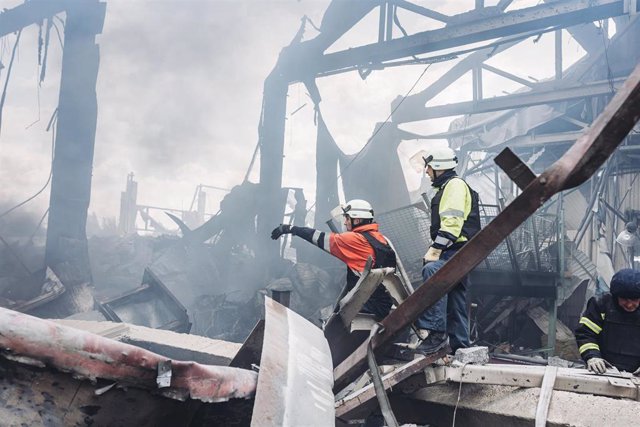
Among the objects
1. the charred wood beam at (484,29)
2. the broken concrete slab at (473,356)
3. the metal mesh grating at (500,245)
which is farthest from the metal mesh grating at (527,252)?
the broken concrete slab at (473,356)

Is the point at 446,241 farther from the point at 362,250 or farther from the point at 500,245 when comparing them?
the point at 500,245

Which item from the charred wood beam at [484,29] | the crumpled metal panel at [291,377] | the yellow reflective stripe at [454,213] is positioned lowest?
the crumpled metal panel at [291,377]

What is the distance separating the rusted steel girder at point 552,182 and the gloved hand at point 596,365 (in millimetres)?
1444

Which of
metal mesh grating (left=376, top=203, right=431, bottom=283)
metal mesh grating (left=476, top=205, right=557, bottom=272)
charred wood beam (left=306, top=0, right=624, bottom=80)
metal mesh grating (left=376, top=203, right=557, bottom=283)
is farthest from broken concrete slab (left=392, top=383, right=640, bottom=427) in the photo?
charred wood beam (left=306, top=0, right=624, bottom=80)

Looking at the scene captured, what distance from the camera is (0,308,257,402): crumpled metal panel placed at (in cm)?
113

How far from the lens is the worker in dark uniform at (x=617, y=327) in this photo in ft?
9.45

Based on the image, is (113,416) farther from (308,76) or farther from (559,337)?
(308,76)

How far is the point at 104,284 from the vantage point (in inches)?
430

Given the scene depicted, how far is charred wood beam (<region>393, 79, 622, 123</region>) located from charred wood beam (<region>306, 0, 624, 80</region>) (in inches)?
110

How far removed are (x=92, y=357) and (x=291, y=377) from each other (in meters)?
0.74

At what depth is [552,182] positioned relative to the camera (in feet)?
4.66

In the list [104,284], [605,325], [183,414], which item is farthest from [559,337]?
[104,284]

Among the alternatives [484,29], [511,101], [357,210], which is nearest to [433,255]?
[357,210]

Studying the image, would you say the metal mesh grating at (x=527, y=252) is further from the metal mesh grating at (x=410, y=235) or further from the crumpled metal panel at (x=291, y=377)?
the crumpled metal panel at (x=291, y=377)
